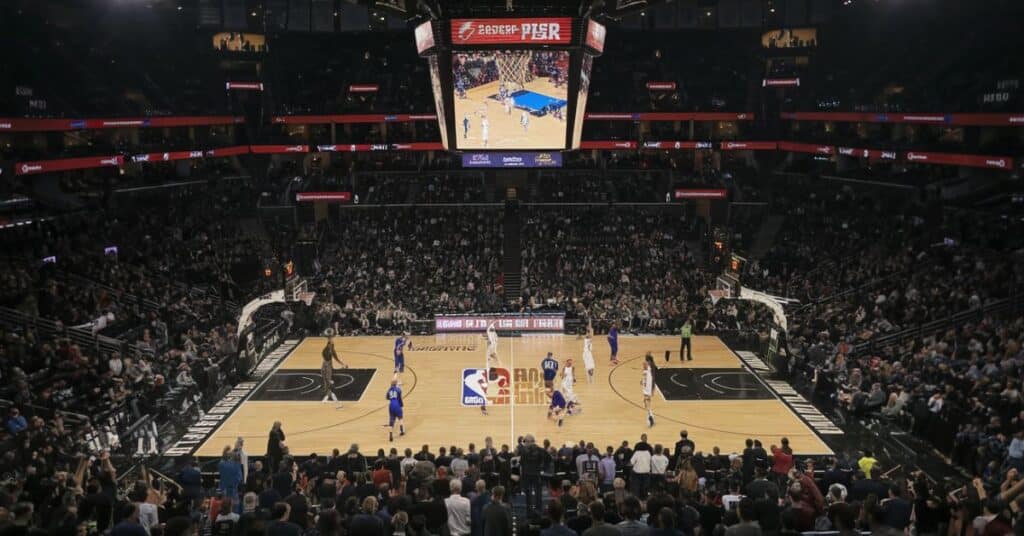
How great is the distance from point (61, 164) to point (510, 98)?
18.5 m

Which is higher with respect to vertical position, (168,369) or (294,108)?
(294,108)

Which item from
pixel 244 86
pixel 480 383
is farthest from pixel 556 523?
pixel 244 86

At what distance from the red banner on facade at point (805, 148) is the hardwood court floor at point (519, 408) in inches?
687

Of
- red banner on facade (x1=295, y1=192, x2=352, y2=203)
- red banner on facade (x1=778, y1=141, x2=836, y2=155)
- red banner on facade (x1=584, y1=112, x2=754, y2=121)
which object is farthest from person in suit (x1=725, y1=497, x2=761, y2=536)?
red banner on facade (x1=584, y1=112, x2=754, y2=121)

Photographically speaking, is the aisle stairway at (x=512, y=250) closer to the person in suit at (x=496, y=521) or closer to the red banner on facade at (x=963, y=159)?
the red banner on facade at (x=963, y=159)

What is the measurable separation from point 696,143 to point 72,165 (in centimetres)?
2985

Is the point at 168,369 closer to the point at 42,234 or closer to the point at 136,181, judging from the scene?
the point at 42,234

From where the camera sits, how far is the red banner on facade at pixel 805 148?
41781mm

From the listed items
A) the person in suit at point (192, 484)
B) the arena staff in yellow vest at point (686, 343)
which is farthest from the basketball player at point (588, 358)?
the person in suit at point (192, 484)

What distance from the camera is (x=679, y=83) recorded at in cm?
4988

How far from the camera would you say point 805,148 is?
143ft

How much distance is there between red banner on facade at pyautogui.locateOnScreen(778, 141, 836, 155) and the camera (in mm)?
41781

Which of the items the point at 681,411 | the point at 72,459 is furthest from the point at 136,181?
the point at 681,411

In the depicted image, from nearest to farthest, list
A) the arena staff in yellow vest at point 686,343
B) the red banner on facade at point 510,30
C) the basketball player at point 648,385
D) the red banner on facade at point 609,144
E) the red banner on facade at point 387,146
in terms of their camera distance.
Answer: the basketball player at point 648,385 → the red banner on facade at point 510,30 → the arena staff in yellow vest at point 686,343 → the red banner on facade at point 387,146 → the red banner on facade at point 609,144
